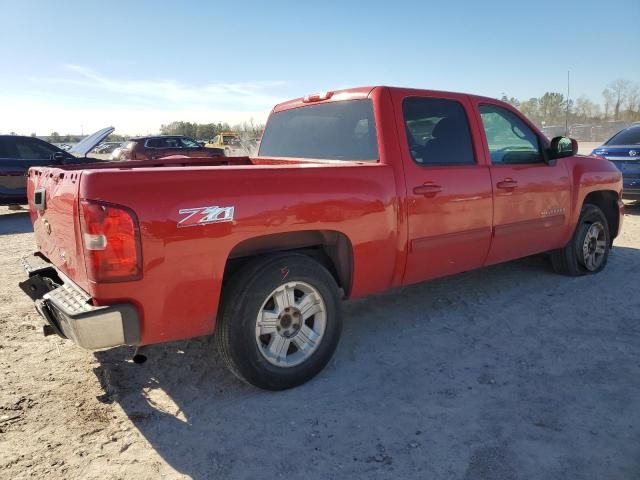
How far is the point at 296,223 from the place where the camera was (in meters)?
3.06

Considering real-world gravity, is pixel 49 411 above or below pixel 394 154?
below

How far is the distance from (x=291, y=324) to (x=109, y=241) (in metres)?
1.29

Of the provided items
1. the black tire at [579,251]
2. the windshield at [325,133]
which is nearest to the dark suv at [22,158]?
the windshield at [325,133]

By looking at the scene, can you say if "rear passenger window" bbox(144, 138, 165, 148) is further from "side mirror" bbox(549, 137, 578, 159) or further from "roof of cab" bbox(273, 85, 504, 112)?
"side mirror" bbox(549, 137, 578, 159)

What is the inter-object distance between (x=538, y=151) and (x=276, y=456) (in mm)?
3865

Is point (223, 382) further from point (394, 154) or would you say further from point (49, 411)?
point (394, 154)

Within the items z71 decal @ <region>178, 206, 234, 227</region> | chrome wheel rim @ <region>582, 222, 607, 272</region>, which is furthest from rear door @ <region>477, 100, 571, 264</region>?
z71 decal @ <region>178, 206, 234, 227</region>

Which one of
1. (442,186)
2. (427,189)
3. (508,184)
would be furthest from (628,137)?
(427,189)

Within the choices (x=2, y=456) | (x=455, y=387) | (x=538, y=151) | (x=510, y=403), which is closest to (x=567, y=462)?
(x=510, y=403)

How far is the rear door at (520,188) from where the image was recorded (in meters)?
4.41

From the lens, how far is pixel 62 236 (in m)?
2.91

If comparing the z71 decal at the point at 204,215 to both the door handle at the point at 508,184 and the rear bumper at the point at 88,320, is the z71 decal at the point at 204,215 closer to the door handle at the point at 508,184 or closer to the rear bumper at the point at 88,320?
the rear bumper at the point at 88,320

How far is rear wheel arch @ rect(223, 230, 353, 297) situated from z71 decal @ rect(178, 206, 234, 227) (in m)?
0.23

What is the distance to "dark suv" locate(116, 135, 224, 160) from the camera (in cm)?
1842
